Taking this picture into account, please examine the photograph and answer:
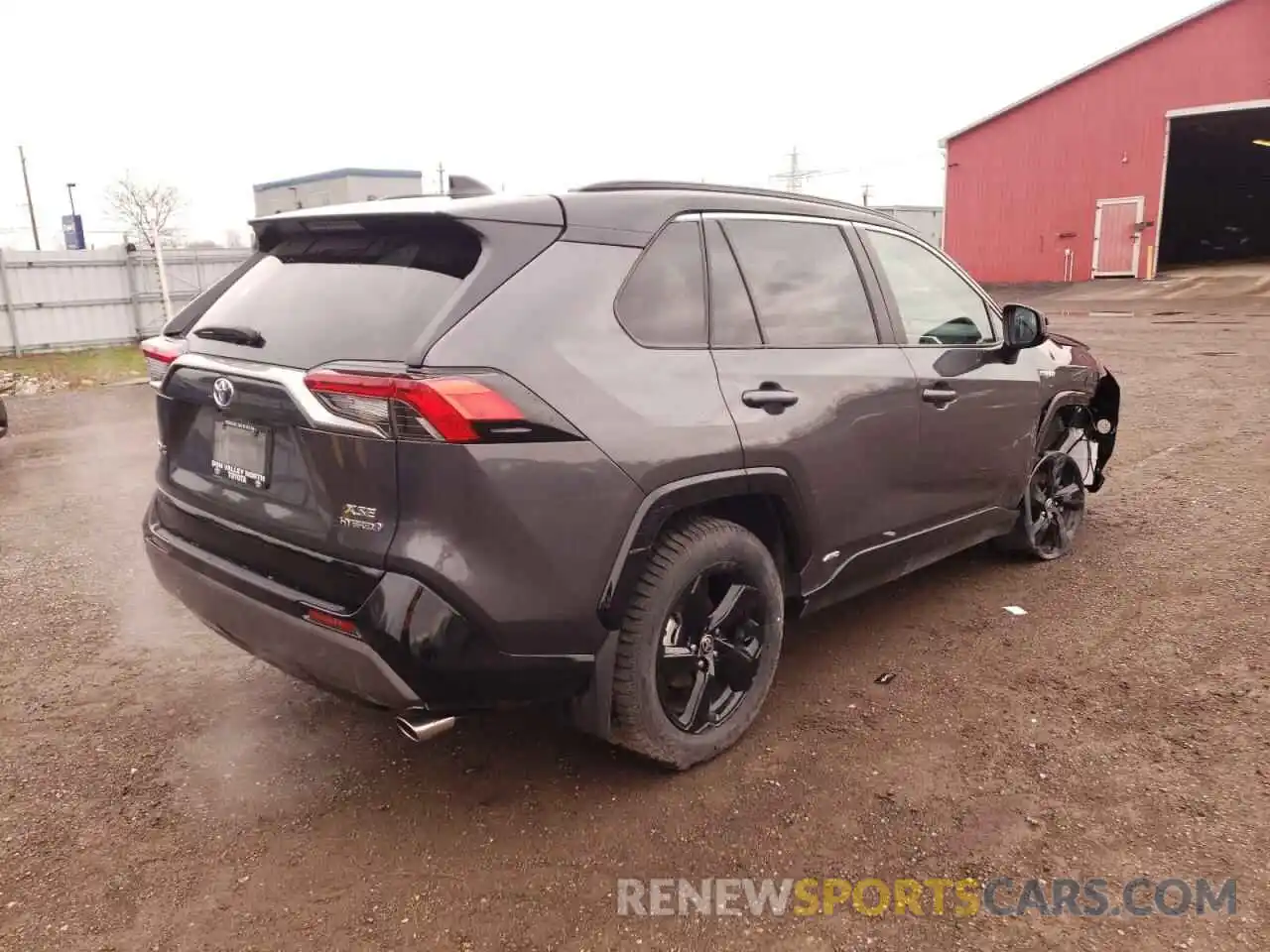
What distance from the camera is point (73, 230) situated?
2878cm

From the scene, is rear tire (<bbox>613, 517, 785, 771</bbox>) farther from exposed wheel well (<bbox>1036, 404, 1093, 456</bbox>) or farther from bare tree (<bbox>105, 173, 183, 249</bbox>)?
bare tree (<bbox>105, 173, 183, 249</bbox>)

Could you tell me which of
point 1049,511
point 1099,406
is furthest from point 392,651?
point 1099,406

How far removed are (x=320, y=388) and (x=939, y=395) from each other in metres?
2.47

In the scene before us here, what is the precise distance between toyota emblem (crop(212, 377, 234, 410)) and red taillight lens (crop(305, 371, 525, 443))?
1.62 ft

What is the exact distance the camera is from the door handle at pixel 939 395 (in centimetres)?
364

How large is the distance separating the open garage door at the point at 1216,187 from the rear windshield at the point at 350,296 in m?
26.7

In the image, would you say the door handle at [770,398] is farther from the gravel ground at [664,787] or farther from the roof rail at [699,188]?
the gravel ground at [664,787]

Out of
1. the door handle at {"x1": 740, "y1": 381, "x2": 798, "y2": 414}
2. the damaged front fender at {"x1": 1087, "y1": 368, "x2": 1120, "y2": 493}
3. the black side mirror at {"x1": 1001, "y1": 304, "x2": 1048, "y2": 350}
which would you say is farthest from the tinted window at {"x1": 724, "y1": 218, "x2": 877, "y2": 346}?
the damaged front fender at {"x1": 1087, "y1": 368, "x2": 1120, "y2": 493}

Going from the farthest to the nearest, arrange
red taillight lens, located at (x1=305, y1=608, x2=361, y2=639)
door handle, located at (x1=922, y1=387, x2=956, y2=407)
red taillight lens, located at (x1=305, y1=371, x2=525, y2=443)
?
door handle, located at (x1=922, y1=387, x2=956, y2=407)
red taillight lens, located at (x1=305, y1=608, x2=361, y2=639)
red taillight lens, located at (x1=305, y1=371, x2=525, y2=443)

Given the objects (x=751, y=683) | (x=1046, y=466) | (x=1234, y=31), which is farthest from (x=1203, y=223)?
(x=751, y=683)

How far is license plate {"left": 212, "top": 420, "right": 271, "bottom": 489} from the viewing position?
2.58 metres

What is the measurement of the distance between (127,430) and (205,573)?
8.04 m

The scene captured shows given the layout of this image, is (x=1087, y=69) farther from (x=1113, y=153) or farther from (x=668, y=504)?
(x=668, y=504)

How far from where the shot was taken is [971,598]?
4.41 metres
